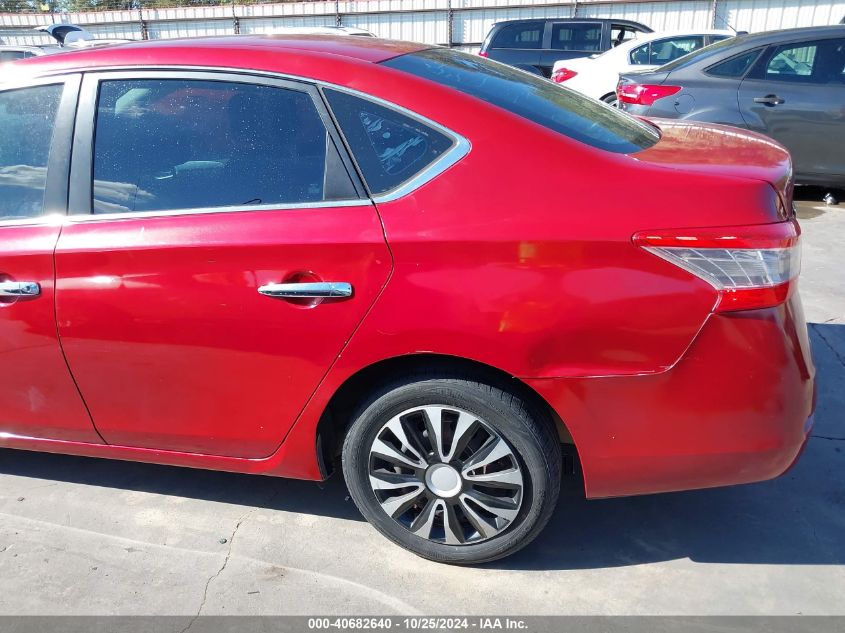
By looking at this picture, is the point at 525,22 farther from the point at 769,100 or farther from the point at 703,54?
the point at 769,100

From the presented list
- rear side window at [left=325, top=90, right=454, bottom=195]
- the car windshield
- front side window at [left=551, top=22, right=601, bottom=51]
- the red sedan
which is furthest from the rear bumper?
front side window at [left=551, top=22, right=601, bottom=51]

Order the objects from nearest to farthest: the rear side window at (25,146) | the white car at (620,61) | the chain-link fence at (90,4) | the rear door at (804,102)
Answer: the rear side window at (25,146)
the rear door at (804,102)
the white car at (620,61)
the chain-link fence at (90,4)

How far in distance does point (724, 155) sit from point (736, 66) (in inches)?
199

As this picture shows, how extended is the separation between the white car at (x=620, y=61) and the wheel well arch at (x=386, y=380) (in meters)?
8.13

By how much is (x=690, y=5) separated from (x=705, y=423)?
20077 mm

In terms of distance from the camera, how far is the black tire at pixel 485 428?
95.3 inches

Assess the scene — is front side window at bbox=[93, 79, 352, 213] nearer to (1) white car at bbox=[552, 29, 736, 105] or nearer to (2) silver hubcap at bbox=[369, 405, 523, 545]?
(2) silver hubcap at bbox=[369, 405, 523, 545]

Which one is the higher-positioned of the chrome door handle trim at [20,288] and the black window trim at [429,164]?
the black window trim at [429,164]

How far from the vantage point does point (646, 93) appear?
7.14m

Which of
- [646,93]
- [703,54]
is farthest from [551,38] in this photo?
[646,93]

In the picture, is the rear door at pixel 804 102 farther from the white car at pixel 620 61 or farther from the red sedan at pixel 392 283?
the red sedan at pixel 392 283

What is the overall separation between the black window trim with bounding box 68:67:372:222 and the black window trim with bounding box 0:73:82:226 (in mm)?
27

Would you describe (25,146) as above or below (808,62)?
above

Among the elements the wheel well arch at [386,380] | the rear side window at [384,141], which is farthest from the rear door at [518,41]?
the wheel well arch at [386,380]
